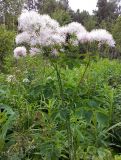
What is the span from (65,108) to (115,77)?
4612 millimetres

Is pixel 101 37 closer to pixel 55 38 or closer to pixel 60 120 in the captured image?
pixel 55 38

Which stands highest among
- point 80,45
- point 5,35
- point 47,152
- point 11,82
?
A: point 5,35

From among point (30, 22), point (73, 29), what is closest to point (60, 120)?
point (73, 29)

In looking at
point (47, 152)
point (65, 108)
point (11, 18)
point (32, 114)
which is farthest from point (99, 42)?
point (11, 18)

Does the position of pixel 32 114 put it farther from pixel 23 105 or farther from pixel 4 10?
pixel 4 10

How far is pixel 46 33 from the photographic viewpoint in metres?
2.45

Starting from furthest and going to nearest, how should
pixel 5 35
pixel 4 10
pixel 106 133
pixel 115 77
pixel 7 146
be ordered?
pixel 4 10
pixel 5 35
pixel 115 77
pixel 106 133
pixel 7 146

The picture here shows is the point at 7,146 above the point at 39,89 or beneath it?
beneath

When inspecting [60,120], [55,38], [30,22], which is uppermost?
[30,22]

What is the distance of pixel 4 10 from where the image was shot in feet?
82.0

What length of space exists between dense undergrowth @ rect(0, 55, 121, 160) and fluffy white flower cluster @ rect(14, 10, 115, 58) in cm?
14

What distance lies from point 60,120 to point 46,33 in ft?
4.27

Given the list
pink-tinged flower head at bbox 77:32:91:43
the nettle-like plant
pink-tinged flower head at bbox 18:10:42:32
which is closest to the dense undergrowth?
the nettle-like plant

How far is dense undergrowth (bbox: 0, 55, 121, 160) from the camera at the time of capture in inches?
98.4
